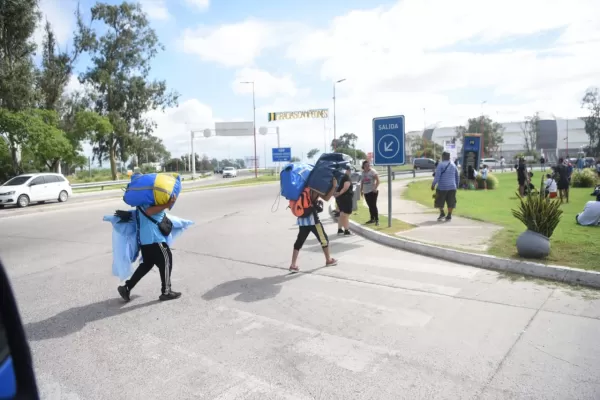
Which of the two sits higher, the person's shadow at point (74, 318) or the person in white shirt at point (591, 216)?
the person in white shirt at point (591, 216)

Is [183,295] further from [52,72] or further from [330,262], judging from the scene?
[52,72]

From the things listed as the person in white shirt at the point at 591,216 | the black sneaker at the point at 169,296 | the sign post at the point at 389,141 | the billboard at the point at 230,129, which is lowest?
the black sneaker at the point at 169,296

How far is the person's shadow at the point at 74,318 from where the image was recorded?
14.7 feet

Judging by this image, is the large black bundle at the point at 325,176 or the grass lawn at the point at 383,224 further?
the grass lawn at the point at 383,224

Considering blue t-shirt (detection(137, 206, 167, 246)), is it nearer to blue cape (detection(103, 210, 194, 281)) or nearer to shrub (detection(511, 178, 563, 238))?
blue cape (detection(103, 210, 194, 281))

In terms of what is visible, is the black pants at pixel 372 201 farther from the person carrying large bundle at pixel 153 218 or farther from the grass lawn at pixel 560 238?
the person carrying large bundle at pixel 153 218

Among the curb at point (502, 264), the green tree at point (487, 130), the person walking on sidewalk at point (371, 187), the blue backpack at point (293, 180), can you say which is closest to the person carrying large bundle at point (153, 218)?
the blue backpack at point (293, 180)

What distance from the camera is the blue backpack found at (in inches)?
248

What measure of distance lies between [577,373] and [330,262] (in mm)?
4077

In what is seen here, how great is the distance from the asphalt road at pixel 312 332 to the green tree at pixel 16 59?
31.1m

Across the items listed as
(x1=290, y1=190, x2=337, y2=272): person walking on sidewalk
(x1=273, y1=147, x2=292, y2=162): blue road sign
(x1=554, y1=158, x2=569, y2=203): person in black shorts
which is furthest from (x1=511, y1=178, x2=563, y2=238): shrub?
(x1=273, y1=147, x2=292, y2=162): blue road sign

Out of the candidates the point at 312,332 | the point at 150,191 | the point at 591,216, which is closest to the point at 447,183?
the point at 591,216

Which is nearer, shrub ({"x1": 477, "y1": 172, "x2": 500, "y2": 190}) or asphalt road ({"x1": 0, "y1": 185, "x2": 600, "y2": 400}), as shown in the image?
asphalt road ({"x1": 0, "y1": 185, "x2": 600, "y2": 400})

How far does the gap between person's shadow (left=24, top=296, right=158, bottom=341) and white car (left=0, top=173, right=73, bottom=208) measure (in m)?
18.3
